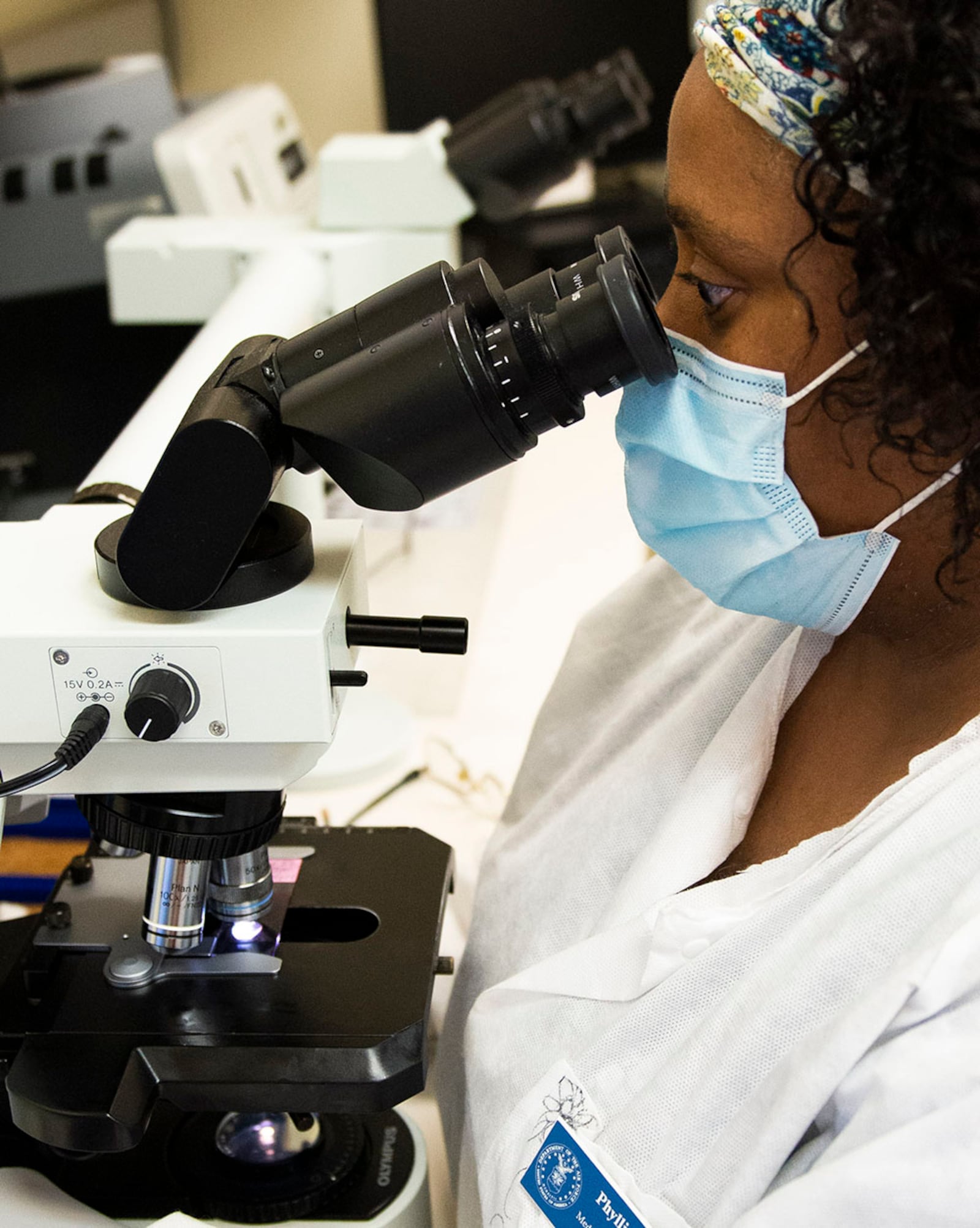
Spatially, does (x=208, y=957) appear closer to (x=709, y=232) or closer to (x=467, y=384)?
(x=467, y=384)

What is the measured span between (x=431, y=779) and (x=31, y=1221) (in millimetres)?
667

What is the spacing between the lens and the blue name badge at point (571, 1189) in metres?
0.77

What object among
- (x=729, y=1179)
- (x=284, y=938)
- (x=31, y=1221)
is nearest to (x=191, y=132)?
(x=284, y=938)

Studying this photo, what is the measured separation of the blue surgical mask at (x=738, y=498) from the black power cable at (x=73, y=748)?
396 mm

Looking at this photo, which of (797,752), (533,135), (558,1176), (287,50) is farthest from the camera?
(287,50)

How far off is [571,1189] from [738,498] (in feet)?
1.44

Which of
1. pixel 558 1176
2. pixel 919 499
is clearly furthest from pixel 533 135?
pixel 558 1176

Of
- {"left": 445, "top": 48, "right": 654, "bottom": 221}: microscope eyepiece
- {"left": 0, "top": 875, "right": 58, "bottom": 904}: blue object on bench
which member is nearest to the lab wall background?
{"left": 445, "top": 48, "right": 654, "bottom": 221}: microscope eyepiece

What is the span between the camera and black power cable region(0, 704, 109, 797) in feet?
2.31

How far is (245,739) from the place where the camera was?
0.73m

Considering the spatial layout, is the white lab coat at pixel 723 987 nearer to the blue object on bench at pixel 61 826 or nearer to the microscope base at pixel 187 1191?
the microscope base at pixel 187 1191

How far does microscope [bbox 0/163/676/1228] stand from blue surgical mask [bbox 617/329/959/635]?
3.9 inches

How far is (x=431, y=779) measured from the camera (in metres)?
1.43

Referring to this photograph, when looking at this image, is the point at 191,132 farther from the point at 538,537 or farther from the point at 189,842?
the point at 189,842
